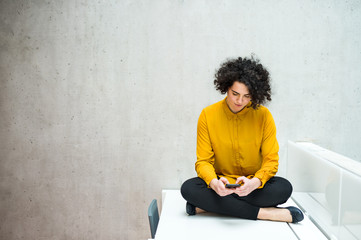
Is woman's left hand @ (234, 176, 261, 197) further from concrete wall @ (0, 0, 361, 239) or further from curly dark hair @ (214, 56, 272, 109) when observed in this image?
concrete wall @ (0, 0, 361, 239)

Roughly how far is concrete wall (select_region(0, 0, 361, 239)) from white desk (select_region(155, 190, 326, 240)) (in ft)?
2.29

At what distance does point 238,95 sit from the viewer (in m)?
2.07

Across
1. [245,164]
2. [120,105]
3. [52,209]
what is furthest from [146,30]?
[52,209]

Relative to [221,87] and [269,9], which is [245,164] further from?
[269,9]

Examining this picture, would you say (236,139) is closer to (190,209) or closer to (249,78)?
(249,78)

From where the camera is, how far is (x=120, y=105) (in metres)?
2.85

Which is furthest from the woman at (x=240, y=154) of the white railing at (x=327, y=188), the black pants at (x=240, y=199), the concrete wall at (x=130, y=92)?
the concrete wall at (x=130, y=92)

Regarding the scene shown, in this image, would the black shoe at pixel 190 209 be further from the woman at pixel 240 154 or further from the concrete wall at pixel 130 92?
the concrete wall at pixel 130 92

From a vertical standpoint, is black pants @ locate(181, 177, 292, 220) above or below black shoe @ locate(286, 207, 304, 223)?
above

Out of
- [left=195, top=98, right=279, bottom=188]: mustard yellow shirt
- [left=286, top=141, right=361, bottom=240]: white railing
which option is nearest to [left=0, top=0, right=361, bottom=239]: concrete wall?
[left=286, top=141, right=361, bottom=240]: white railing

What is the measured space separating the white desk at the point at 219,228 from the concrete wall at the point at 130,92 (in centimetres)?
70

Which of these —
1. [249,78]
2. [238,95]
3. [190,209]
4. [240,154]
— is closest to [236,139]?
[240,154]

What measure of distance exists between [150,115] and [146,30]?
71 centimetres

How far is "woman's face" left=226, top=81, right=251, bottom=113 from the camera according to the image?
2.04m
